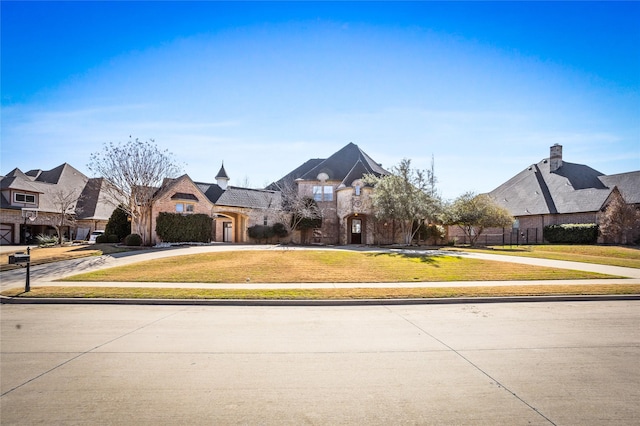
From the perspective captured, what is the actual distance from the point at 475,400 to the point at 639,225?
40671mm

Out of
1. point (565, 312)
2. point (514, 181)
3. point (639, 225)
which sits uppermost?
point (514, 181)

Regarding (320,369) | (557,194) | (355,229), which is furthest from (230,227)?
(557,194)

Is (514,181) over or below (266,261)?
over

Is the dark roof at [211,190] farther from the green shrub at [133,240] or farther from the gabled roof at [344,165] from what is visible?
the green shrub at [133,240]

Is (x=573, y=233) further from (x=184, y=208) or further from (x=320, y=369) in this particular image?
(x=320, y=369)

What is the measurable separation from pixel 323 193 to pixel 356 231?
17.4 feet

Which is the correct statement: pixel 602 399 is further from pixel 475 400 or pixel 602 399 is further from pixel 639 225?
pixel 639 225

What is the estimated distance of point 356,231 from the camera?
3800 cm

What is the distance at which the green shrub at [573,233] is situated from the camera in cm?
3491

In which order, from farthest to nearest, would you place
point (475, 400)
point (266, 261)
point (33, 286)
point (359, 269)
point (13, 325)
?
point (266, 261) → point (359, 269) → point (33, 286) → point (13, 325) → point (475, 400)

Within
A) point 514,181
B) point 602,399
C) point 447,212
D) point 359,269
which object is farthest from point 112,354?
point 514,181

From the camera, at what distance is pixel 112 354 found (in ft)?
20.1

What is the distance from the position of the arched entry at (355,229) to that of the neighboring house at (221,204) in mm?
7453

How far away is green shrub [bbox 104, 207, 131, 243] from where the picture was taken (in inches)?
1225
